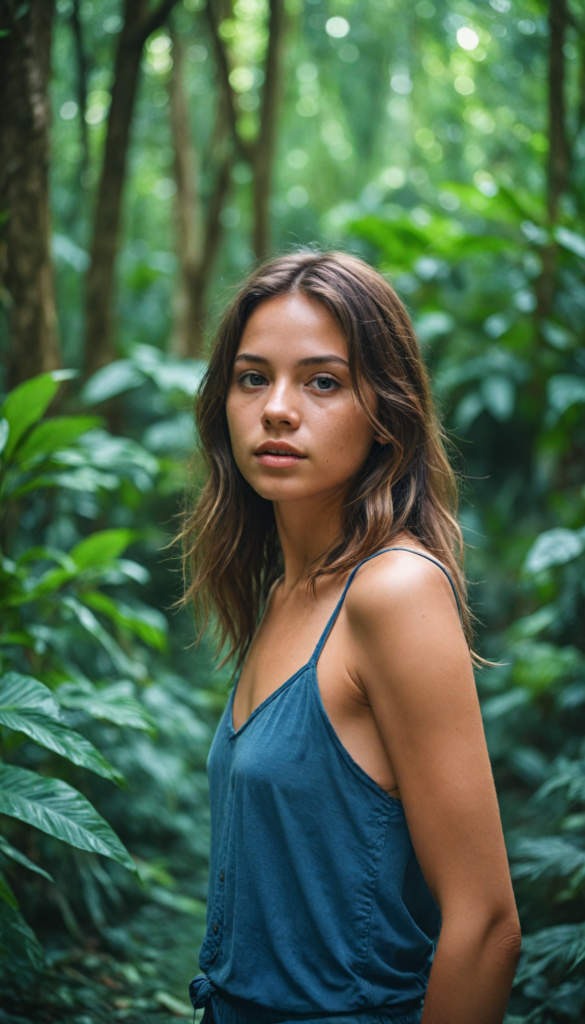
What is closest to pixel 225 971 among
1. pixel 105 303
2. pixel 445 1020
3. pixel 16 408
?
pixel 445 1020

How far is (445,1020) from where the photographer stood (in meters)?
0.90

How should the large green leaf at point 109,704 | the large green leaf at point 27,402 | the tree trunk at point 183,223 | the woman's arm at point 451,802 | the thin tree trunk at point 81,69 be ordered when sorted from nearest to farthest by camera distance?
1. the woman's arm at point 451,802
2. the large green leaf at point 109,704
3. the large green leaf at point 27,402
4. the thin tree trunk at point 81,69
5. the tree trunk at point 183,223

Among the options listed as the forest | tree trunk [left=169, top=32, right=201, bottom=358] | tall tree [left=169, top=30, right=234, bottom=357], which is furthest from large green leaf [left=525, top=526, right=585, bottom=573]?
tree trunk [left=169, top=32, right=201, bottom=358]

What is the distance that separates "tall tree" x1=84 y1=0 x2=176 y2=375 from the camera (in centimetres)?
270

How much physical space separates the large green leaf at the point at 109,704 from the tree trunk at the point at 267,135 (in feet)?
8.96

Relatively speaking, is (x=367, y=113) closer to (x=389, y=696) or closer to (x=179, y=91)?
(x=179, y=91)

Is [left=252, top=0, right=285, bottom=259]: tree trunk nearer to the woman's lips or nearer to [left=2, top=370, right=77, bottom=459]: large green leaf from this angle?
[left=2, top=370, right=77, bottom=459]: large green leaf

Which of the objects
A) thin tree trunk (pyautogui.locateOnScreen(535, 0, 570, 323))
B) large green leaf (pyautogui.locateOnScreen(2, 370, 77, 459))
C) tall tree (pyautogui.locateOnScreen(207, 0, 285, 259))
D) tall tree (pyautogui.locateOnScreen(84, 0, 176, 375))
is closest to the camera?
large green leaf (pyautogui.locateOnScreen(2, 370, 77, 459))

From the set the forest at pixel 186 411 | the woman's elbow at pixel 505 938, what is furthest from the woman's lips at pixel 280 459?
the woman's elbow at pixel 505 938

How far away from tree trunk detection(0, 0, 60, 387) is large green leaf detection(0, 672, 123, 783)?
1.19 metres

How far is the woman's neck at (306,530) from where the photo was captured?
1194 mm

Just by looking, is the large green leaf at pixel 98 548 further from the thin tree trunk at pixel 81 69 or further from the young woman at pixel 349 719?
the thin tree trunk at pixel 81 69

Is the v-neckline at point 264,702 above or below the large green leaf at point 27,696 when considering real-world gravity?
above

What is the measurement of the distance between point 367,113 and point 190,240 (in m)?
1.51
